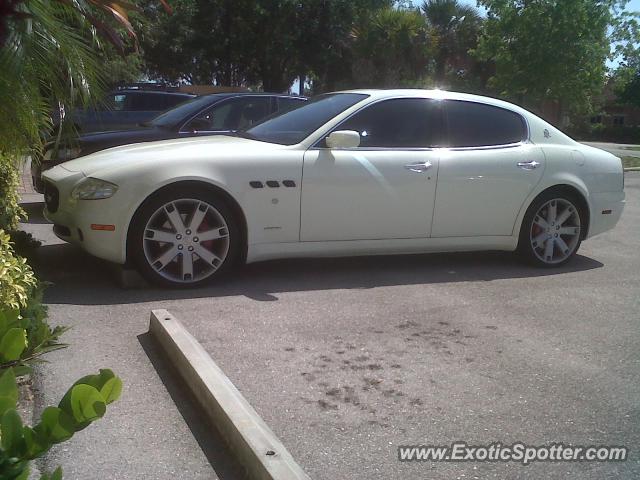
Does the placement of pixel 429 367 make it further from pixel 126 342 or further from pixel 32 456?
pixel 32 456

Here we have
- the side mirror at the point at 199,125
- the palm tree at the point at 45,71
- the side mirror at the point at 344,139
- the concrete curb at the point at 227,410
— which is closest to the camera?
the concrete curb at the point at 227,410

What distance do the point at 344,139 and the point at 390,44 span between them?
25708 millimetres

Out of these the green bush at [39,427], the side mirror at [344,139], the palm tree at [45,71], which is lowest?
the green bush at [39,427]

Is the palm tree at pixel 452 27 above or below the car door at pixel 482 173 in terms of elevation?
above

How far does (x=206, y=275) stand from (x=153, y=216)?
606mm

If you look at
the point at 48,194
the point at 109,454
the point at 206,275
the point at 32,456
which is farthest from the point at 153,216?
the point at 32,456

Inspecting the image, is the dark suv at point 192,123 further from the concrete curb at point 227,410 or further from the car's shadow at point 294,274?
the concrete curb at point 227,410

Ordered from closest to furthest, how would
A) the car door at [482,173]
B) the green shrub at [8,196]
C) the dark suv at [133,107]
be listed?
1. the green shrub at [8,196]
2. the car door at [482,173]
3. the dark suv at [133,107]

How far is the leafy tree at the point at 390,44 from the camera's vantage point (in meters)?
30.0

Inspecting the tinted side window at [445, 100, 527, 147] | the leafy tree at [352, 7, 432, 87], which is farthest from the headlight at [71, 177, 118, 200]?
the leafy tree at [352, 7, 432, 87]

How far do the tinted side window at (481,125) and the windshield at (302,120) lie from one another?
832mm

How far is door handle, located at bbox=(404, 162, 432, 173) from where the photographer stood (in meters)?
6.07

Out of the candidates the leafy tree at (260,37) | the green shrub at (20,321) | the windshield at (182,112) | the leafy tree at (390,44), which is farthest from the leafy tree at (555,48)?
the green shrub at (20,321)

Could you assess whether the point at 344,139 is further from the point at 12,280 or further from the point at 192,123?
the point at 192,123
